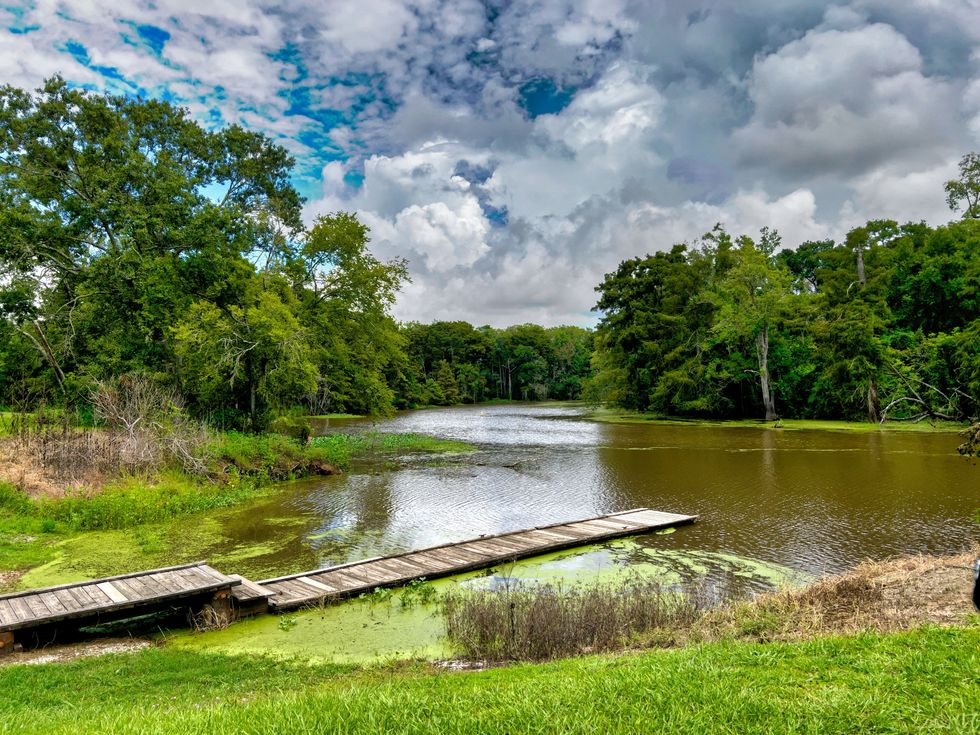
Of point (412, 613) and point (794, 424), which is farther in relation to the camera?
point (794, 424)

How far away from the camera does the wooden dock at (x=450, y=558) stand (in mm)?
10289

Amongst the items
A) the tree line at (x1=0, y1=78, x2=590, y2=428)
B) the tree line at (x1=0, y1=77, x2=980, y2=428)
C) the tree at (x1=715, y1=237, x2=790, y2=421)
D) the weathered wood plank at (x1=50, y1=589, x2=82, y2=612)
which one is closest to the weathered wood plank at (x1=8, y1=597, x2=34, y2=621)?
the weathered wood plank at (x1=50, y1=589, x2=82, y2=612)

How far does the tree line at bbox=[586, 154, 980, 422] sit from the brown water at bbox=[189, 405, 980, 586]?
1011cm

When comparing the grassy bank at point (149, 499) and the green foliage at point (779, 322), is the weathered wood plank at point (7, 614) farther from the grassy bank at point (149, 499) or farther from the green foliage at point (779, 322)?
the green foliage at point (779, 322)

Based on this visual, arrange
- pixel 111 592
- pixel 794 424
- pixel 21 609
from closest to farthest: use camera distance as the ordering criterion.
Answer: pixel 21 609
pixel 111 592
pixel 794 424

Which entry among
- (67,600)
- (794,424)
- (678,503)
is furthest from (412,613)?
(794,424)

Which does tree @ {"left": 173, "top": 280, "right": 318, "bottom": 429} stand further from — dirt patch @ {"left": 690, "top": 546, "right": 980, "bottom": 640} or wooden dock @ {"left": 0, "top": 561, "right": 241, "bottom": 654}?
dirt patch @ {"left": 690, "top": 546, "right": 980, "bottom": 640}

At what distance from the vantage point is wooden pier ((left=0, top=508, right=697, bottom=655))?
8305 millimetres

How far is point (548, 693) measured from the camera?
444 centimetres

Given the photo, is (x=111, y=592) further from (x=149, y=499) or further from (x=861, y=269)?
(x=861, y=269)

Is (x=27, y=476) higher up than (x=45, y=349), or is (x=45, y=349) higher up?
(x=45, y=349)

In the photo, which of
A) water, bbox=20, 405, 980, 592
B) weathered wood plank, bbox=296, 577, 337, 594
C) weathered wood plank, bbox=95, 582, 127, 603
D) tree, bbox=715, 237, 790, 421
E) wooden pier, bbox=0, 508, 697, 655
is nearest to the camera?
wooden pier, bbox=0, 508, 697, 655

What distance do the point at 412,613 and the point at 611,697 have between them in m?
5.79

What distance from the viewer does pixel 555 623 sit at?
744 cm
